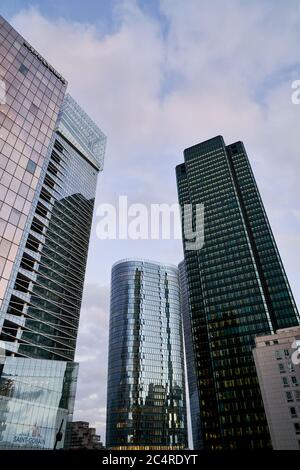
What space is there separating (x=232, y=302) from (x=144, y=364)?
199ft

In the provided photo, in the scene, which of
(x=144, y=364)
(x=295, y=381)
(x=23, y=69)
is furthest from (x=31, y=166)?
(x=144, y=364)

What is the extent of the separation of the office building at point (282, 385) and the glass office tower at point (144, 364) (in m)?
98.3

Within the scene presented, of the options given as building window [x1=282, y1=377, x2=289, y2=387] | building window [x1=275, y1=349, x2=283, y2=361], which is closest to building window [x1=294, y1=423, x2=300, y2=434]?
building window [x1=282, y1=377, x2=289, y2=387]

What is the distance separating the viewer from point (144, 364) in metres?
169

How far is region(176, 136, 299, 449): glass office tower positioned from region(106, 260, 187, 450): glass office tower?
27.2 m

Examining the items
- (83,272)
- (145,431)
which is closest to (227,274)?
(83,272)

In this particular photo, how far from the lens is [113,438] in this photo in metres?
154

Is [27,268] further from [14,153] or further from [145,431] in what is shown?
[145,431]

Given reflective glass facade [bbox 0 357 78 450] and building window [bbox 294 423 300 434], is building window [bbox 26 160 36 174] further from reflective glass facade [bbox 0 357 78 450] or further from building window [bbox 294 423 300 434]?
building window [bbox 294 423 300 434]

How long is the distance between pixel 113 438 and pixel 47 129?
161 meters

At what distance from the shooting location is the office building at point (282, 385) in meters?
64.5

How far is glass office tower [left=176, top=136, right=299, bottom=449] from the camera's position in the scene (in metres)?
126

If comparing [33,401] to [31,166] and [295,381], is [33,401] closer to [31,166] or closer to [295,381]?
[31,166]

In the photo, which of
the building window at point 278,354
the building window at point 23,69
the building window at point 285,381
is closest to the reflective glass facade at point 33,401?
the building window at point 285,381
